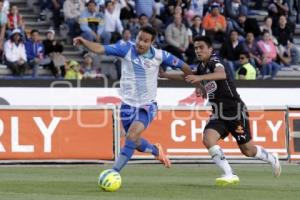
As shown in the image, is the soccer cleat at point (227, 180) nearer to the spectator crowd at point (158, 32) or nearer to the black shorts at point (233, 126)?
the black shorts at point (233, 126)

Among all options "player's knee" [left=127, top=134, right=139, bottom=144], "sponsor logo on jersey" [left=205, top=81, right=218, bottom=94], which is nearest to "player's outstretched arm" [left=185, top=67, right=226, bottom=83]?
"sponsor logo on jersey" [left=205, top=81, right=218, bottom=94]

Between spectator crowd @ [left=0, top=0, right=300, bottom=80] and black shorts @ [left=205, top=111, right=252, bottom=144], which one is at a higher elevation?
spectator crowd @ [left=0, top=0, right=300, bottom=80]

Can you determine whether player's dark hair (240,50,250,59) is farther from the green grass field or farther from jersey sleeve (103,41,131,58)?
jersey sleeve (103,41,131,58)

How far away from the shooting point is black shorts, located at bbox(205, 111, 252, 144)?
45.7ft

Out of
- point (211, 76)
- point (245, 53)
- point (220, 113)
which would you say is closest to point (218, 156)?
point (220, 113)

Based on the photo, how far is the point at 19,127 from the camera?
60.7 feet

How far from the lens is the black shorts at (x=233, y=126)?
45.7 feet

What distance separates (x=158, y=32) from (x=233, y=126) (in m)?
11.1

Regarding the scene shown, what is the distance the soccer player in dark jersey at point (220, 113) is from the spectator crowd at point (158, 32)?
26.8ft

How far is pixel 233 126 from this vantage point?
14.0 metres

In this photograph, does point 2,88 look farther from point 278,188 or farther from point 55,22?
point 278,188

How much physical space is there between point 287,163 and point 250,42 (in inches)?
→ 271

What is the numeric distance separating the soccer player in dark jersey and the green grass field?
43cm

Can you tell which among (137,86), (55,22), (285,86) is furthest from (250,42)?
(137,86)
